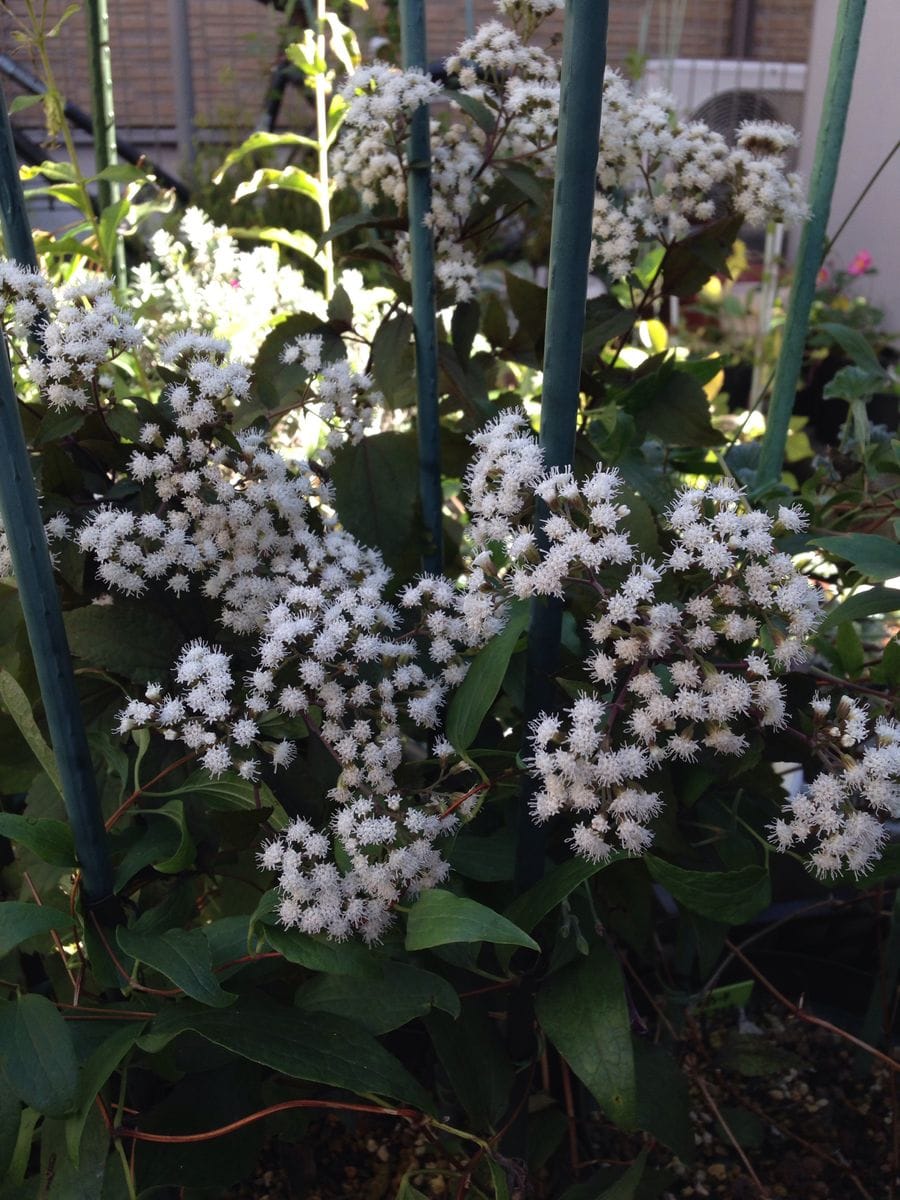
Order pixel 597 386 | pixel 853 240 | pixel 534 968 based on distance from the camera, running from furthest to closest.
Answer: pixel 853 240
pixel 597 386
pixel 534 968

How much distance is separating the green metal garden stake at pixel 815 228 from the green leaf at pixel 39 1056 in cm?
63

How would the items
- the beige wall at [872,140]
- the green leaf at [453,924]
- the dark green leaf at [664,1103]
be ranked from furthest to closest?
the beige wall at [872,140], the dark green leaf at [664,1103], the green leaf at [453,924]

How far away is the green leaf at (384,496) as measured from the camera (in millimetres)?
858

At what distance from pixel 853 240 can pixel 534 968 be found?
4415mm

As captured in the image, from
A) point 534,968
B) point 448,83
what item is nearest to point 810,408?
point 448,83

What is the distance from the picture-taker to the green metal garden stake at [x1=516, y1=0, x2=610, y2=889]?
1.82 ft

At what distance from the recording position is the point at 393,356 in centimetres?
87

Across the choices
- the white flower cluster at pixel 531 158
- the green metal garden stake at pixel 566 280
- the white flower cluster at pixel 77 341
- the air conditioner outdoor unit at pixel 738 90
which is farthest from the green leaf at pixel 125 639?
the air conditioner outdoor unit at pixel 738 90

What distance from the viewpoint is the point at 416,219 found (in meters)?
0.83

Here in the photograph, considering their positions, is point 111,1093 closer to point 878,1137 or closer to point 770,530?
point 770,530

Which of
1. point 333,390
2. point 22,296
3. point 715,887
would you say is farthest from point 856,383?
point 22,296

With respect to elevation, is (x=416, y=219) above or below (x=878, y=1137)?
above

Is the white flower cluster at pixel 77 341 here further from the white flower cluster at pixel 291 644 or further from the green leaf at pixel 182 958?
the green leaf at pixel 182 958

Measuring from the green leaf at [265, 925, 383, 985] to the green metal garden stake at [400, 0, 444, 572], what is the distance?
406 millimetres
